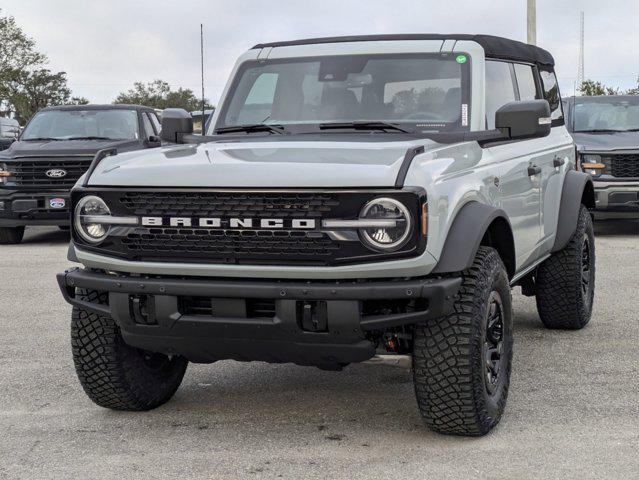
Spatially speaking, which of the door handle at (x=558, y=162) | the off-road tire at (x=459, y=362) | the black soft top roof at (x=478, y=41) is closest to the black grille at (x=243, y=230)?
the off-road tire at (x=459, y=362)

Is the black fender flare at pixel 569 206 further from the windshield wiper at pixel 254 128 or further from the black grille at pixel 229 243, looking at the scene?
the black grille at pixel 229 243

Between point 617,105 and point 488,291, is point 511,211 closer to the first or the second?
point 488,291

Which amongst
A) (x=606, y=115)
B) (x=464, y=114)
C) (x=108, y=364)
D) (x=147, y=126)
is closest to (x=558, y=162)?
(x=464, y=114)

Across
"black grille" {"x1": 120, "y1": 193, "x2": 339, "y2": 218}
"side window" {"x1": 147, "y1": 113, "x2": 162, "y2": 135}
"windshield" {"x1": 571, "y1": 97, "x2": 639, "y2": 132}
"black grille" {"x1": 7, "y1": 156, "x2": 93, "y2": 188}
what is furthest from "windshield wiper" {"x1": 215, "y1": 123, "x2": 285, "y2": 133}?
"windshield" {"x1": 571, "y1": 97, "x2": 639, "y2": 132}

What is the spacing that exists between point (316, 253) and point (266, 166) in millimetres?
424

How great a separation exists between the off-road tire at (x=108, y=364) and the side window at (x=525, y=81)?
2870 mm

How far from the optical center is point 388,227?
4.33 m

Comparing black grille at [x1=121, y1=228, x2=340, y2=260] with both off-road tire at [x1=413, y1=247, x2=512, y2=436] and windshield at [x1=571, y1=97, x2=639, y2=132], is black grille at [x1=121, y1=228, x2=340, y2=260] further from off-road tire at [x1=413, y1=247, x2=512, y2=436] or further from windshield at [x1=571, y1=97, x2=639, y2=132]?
windshield at [x1=571, y1=97, x2=639, y2=132]

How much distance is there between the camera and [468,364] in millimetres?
4543

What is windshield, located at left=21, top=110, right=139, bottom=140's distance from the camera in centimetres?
1431

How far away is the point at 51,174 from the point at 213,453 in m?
9.41

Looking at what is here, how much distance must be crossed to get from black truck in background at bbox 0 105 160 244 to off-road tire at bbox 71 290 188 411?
7942 mm

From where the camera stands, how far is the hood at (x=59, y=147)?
13.5 metres

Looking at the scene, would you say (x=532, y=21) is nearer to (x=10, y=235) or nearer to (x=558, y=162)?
(x=10, y=235)
